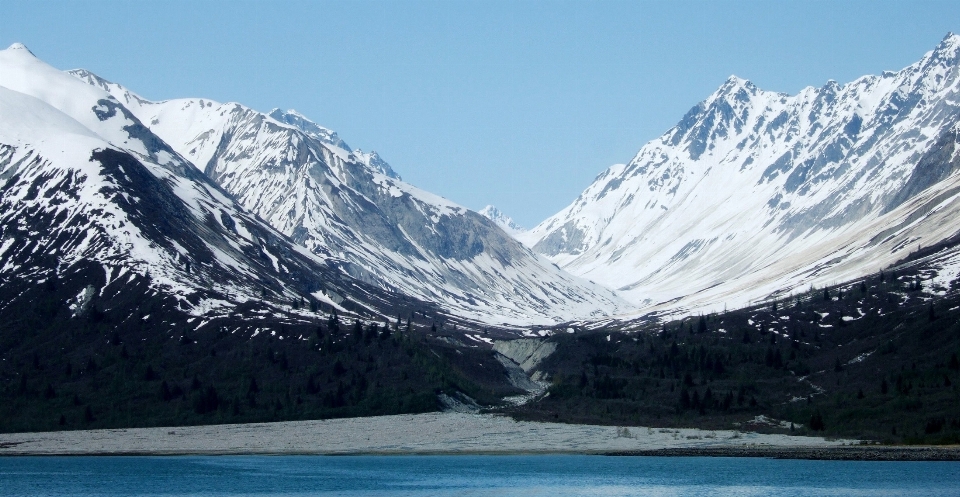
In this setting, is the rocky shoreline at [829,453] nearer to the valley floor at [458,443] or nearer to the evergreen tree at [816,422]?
the valley floor at [458,443]

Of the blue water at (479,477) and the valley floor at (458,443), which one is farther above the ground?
the valley floor at (458,443)

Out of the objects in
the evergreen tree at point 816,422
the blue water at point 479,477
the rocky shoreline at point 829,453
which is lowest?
the blue water at point 479,477

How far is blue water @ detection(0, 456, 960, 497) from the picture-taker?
132m

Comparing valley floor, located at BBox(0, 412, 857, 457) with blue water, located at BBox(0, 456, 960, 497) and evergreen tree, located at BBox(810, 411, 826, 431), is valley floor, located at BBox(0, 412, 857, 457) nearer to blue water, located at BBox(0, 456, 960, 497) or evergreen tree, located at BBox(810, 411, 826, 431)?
blue water, located at BBox(0, 456, 960, 497)

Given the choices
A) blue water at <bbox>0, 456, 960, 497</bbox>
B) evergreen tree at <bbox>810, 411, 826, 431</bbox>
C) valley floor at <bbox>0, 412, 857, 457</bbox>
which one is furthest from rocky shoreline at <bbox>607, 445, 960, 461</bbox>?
evergreen tree at <bbox>810, 411, 826, 431</bbox>

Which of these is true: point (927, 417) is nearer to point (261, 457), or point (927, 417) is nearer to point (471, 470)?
point (471, 470)

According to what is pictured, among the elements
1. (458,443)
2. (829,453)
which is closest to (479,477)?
(458,443)

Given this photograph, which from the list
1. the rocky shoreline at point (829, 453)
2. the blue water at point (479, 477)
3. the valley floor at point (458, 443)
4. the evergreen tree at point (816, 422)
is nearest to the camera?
the blue water at point (479, 477)

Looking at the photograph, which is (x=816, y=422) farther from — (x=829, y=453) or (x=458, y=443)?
(x=458, y=443)

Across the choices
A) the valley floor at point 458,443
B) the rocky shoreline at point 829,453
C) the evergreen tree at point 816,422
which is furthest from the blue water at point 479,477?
the evergreen tree at point 816,422

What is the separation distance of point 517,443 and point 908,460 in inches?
2208

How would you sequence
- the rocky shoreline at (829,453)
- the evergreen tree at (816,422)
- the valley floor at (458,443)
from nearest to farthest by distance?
the rocky shoreline at (829,453), the valley floor at (458,443), the evergreen tree at (816,422)

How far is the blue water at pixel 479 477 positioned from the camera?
132 meters

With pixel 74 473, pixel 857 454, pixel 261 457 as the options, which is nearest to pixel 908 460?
pixel 857 454
